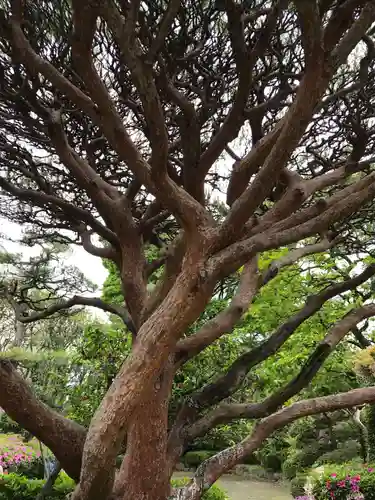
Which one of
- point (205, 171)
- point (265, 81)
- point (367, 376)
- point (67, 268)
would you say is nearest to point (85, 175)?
point (205, 171)

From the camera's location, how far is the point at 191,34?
3.66m

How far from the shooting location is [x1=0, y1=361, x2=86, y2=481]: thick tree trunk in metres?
3.12

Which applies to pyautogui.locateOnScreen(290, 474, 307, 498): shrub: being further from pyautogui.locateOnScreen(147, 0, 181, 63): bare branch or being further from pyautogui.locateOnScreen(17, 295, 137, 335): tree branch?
pyautogui.locateOnScreen(147, 0, 181, 63): bare branch

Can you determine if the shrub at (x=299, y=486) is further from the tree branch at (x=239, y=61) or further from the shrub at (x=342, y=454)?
the tree branch at (x=239, y=61)

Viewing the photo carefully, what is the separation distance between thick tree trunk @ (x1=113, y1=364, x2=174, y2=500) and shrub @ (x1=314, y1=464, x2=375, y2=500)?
16.5 feet

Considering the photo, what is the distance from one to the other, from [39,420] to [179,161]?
Answer: 113 inches

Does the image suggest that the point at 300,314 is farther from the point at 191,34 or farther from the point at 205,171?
the point at 191,34

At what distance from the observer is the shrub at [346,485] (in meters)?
7.67

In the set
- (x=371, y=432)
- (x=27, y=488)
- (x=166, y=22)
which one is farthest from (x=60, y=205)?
(x=371, y=432)

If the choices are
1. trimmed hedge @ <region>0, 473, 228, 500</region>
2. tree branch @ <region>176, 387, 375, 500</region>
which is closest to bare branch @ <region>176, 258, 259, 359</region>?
tree branch @ <region>176, 387, 375, 500</region>

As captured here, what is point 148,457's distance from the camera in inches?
153

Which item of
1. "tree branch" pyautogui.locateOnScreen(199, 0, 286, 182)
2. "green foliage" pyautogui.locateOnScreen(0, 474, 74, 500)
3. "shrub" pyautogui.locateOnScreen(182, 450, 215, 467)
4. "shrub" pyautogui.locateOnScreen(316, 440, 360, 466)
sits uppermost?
"tree branch" pyautogui.locateOnScreen(199, 0, 286, 182)

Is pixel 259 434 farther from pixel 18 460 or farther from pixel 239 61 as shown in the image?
pixel 18 460

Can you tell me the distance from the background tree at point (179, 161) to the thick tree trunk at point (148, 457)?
0.01m
